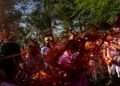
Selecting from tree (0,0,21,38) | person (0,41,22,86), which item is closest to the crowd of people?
person (0,41,22,86)

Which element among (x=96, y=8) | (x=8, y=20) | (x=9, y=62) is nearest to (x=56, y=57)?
(x=9, y=62)

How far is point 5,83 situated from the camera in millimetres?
4199

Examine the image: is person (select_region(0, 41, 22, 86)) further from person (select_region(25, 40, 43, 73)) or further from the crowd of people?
person (select_region(25, 40, 43, 73))

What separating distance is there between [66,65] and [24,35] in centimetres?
130

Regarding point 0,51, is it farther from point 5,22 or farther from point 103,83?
point 103,83

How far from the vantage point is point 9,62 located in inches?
171

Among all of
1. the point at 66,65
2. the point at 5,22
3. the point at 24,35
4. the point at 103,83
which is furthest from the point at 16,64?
the point at 103,83

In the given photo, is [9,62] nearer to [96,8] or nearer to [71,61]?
[71,61]

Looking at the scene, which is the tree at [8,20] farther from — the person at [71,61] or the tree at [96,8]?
the tree at [96,8]

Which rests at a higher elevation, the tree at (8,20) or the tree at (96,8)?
the tree at (8,20)

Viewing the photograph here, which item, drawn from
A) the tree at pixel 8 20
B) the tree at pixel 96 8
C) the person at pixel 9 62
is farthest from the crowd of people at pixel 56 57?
the tree at pixel 96 8

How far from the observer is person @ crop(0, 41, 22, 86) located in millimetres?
4262

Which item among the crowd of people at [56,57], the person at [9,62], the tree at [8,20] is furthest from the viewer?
the tree at [8,20]

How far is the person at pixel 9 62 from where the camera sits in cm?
426
